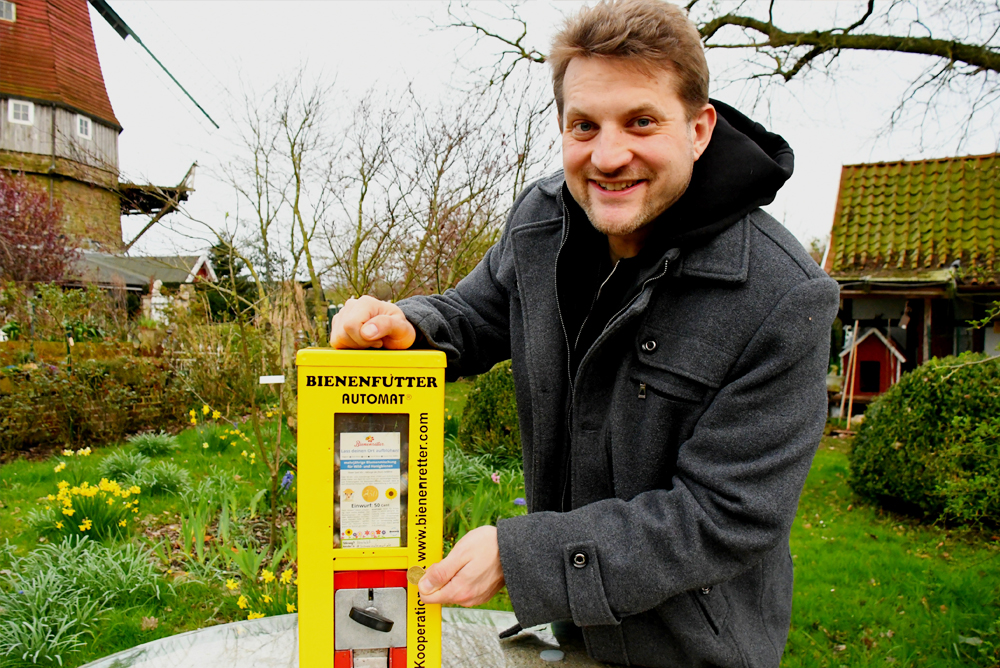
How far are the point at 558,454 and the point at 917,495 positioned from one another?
513 cm

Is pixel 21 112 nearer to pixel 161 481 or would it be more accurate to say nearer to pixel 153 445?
pixel 153 445

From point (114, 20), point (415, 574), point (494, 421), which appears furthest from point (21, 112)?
point (415, 574)

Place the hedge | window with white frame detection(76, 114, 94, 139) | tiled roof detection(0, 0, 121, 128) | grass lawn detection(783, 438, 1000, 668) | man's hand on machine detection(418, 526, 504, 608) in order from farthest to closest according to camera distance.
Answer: window with white frame detection(76, 114, 94, 139) → tiled roof detection(0, 0, 121, 128) → the hedge → grass lawn detection(783, 438, 1000, 668) → man's hand on machine detection(418, 526, 504, 608)

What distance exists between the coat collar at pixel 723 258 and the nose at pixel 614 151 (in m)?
0.24

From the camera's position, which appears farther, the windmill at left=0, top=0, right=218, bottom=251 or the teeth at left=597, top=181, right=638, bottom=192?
the windmill at left=0, top=0, right=218, bottom=251

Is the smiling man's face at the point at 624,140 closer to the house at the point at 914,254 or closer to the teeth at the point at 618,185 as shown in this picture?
the teeth at the point at 618,185

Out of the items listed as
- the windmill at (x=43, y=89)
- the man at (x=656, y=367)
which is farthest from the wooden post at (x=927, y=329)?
the windmill at (x=43, y=89)

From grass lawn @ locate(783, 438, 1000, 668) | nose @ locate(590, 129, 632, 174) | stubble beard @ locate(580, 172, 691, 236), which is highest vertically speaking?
nose @ locate(590, 129, 632, 174)

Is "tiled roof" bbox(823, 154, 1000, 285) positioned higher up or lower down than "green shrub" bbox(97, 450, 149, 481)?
higher up

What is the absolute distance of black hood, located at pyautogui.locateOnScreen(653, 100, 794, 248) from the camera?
1.50m

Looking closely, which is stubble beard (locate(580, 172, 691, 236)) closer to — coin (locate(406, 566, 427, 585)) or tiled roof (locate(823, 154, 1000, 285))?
coin (locate(406, 566, 427, 585))

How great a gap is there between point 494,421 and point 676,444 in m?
4.64

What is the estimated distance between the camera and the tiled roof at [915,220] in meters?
10.3

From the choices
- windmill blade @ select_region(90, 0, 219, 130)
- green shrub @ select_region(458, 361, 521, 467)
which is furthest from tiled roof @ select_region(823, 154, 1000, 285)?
windmill blade @ select_region(90, 0, 219, 130)
